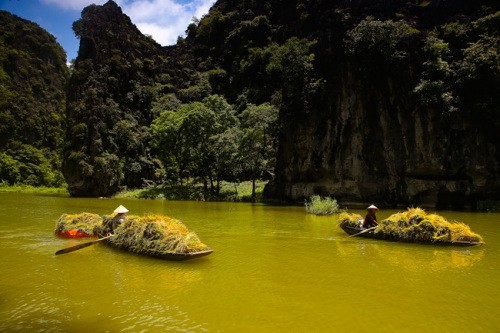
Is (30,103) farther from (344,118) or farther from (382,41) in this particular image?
(382,41)

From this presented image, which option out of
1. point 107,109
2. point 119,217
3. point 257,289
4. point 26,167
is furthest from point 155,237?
point 26,167

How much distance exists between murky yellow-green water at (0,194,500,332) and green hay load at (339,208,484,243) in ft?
1.04

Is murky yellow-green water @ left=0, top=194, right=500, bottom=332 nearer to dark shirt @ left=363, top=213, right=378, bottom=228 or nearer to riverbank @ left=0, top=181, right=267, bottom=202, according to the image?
dark shirt @ left=363, top=213, right=378, bottom=228

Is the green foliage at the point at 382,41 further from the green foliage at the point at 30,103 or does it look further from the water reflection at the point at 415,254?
the green foliage at the point at 30,103

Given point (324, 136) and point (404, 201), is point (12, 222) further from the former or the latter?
point (404, 201)

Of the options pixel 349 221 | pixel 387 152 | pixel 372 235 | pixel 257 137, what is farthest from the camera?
pixel 257 137

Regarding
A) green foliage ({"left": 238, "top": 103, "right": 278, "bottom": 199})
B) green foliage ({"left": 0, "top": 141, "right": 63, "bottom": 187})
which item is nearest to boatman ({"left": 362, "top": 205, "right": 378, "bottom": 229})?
green foliage ({"left": 238, "top": 103, "right": 278, "bottom": 199})

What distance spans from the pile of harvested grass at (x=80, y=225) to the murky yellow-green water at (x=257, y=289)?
3.36 ft

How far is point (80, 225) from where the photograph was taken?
13.0 metres

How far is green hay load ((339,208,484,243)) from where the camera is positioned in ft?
36.7

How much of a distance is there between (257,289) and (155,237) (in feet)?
12.4

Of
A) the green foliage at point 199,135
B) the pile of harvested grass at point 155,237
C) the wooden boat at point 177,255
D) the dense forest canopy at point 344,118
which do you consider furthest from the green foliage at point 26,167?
the wooden boat at point 177,255

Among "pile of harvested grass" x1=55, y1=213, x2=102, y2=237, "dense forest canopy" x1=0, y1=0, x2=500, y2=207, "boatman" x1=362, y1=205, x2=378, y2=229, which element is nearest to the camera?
"pile of harvested grass" x1=55, y1=213, x2=102, y2=237

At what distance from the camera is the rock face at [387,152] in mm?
25141
